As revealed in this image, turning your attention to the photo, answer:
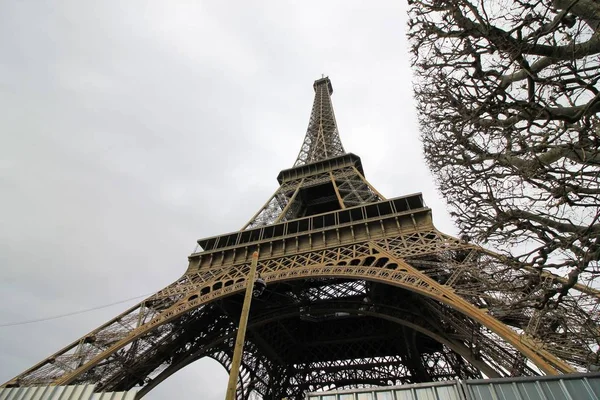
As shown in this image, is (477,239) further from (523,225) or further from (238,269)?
(238,269)

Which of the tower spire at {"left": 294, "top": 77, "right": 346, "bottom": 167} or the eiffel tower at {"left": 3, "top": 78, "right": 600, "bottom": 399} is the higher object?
the tower spire at {"left": 294, "top": 77, "right": 346, "bottom": 167}

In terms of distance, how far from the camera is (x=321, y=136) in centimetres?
3484

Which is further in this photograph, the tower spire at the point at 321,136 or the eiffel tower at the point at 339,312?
the tower spire at the point at 321,136

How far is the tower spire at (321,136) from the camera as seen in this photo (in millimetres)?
32438

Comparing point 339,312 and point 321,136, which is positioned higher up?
point 321,136

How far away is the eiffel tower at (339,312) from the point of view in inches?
386

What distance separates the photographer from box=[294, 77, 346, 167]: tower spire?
1277 inches

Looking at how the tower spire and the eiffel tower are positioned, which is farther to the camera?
the tower spire

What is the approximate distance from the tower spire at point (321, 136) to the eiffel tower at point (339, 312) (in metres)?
4.87

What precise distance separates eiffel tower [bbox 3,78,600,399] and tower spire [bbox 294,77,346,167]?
4869 mm

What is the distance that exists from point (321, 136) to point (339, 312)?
2116 cm

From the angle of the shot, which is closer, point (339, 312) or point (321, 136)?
point (339, 312)

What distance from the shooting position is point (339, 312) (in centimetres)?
1750

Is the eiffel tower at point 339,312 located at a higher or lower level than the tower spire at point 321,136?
lower
